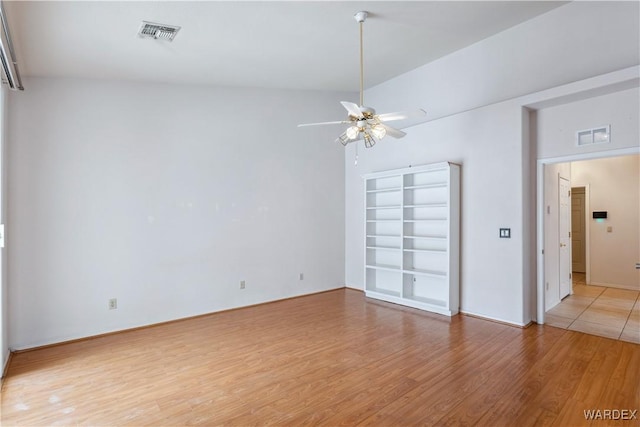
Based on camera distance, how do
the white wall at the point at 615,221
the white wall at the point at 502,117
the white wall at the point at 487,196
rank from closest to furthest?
1. the white wall at the point at 502,117
2. the white wall at the point at 487,196
3. the white wall at the point at 615,221

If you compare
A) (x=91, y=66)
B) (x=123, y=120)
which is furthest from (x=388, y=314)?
(x=91, y=66)

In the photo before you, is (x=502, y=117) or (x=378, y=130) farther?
(x=502, y=117)

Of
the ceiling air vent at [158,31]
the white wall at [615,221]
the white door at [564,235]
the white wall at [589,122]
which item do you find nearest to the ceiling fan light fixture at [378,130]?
the ceiling air vent at [158,31]

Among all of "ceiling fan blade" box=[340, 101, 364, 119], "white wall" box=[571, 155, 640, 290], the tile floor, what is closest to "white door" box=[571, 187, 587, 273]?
"white wall" box=[571, 155, 640, 290]

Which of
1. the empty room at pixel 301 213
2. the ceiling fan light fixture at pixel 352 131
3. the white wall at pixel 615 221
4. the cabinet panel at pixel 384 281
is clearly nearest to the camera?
the empty room at pixel 301 213

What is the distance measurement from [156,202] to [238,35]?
2.36 metres

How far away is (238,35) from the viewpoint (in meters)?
3.53

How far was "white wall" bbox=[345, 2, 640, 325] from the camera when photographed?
11.8ft

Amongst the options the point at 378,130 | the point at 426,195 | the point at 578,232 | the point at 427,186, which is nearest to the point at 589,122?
the point at 427,186

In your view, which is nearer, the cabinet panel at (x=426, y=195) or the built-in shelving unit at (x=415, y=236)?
the built-in shelving unit at (x=415, y=236)

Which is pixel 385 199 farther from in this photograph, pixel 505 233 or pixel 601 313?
pixel 601 313

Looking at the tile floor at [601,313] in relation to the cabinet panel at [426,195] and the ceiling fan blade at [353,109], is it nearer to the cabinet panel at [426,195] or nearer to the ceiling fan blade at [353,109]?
the cabinet panel at [426,195]

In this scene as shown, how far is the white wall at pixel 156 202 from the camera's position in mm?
3707

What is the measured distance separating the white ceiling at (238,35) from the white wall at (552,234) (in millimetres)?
2216
